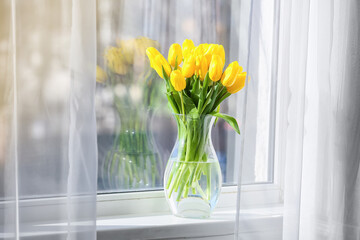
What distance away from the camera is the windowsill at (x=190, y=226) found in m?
1.04

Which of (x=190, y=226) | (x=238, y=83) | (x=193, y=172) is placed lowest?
(x=190, y=226)

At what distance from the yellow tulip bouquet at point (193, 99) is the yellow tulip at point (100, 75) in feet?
0.44

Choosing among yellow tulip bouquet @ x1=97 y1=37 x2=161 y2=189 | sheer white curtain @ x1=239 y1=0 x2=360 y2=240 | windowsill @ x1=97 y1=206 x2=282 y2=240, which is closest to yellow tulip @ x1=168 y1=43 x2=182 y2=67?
yellow tulip bouquet @ x1=97 y1=37 x2=161 y2=189

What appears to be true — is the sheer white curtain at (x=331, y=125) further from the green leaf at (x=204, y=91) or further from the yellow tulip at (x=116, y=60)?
the yellow tulip at (x=116, y=60)

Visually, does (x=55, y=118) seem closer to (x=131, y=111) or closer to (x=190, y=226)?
(x=131, y=111)

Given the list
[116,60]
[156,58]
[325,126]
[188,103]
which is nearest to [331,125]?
[325,126]

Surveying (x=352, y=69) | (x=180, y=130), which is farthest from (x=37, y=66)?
(x=352, y=69)

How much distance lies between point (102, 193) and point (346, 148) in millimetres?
634

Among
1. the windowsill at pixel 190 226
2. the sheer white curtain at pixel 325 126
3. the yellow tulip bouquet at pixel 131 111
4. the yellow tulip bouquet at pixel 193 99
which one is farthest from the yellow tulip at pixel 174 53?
the windowsill at pixel 190 226

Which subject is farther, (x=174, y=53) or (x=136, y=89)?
(x=136, y=89)

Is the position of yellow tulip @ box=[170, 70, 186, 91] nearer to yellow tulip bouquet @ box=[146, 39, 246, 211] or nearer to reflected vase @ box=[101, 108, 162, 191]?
yellow tulip bouquet @ box=[146, 39, 246, 211]

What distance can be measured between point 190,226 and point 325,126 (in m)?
0.42

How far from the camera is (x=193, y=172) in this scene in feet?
3.59

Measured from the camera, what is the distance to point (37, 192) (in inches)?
34.4
